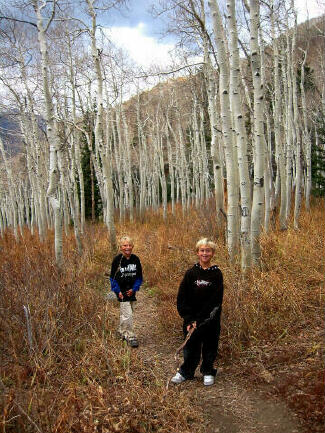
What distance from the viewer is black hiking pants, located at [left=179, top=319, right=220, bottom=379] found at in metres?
3.33

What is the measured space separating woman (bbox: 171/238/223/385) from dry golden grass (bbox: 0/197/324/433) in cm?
34

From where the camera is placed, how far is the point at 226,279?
16.4 feet

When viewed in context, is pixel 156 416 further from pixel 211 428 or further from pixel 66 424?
pixel 66 424

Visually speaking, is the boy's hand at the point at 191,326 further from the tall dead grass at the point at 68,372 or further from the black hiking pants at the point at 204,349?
the tall dead grass at the point at 68,372

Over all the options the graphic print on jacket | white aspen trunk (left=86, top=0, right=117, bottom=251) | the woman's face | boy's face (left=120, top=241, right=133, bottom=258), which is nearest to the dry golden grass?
the graphic print on jacket

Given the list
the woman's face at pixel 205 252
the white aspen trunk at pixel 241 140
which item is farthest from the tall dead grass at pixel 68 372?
the white aspen trunk at pixel 241 140

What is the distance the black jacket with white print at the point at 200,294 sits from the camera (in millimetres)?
3318

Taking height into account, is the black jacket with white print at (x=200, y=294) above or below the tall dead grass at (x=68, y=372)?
above

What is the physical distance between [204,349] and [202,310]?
16.5 inches

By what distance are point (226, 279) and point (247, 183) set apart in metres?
1.54

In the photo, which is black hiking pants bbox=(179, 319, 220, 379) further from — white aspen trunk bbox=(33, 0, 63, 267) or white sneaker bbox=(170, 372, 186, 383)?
white aspen trunk bbox=(33, 0, 63, 267)

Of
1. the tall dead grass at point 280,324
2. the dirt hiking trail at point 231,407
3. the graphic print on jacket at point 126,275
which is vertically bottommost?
the dirt hiking trail at point 231,407

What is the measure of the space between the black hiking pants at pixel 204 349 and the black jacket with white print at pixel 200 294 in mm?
111

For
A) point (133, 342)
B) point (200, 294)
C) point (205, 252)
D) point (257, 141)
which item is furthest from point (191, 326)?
point (257, 141)
